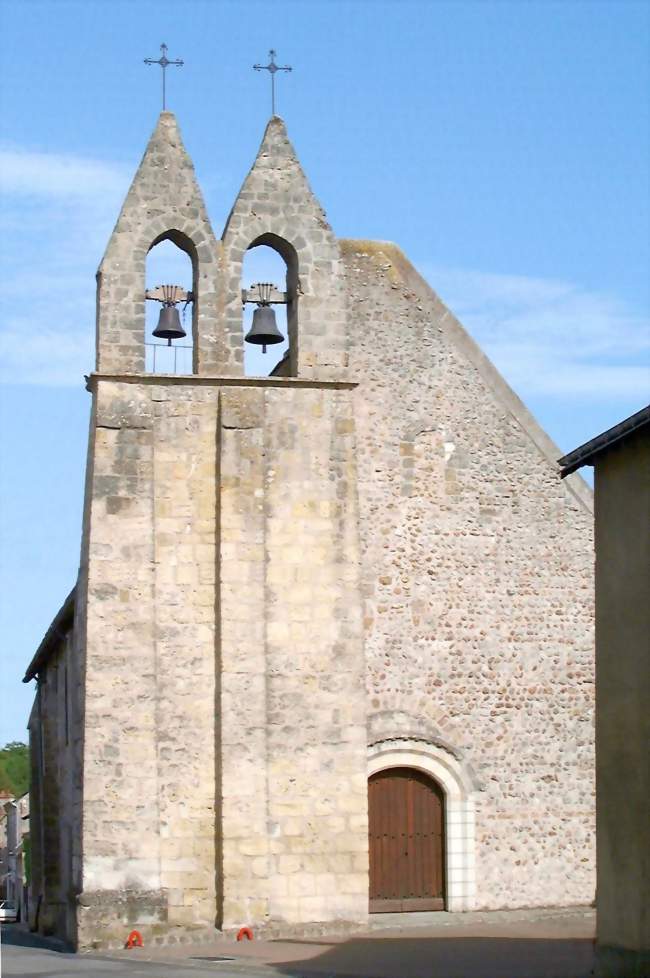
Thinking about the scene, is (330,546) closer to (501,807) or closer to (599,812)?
(501,807)

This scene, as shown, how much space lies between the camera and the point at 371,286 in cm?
1975

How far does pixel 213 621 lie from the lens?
17.2 m

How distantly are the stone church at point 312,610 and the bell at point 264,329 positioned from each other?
0.76 feet

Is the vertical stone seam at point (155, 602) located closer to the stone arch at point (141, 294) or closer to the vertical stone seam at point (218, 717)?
the vertical stone seam at point (218, 717)

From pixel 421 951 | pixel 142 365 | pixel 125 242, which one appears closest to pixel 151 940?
pixel 421 951

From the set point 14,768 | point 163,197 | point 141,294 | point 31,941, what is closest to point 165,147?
point 163,197

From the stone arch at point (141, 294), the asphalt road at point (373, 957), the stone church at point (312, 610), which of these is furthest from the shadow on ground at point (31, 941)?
the stone arch at point (141, 294)

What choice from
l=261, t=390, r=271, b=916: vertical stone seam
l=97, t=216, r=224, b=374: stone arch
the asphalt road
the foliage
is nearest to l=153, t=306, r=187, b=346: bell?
l=97, t=216, r=224, b=374: stone arch

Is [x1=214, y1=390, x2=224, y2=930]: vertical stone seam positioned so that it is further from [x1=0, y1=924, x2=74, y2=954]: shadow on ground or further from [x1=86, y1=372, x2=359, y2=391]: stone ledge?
[x1=0, y1=924, x2=74, y2=954]: shadow on ground

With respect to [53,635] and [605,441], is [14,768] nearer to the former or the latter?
[53,635]

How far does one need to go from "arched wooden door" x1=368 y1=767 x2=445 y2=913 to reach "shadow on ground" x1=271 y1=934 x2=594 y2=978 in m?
1.91

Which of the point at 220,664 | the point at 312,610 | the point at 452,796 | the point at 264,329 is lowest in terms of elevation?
the point at 452,796

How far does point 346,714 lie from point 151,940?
2952 mm

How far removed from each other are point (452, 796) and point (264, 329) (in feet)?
18.5
